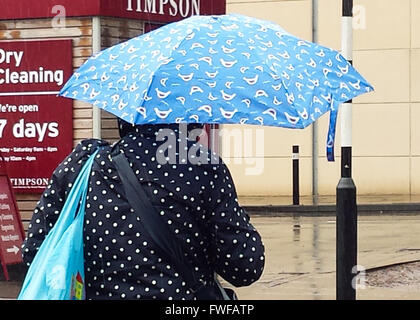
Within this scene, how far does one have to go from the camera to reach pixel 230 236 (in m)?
3.62

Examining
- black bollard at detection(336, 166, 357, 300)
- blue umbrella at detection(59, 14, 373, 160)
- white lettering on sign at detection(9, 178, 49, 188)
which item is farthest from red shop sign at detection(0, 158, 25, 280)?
blue umbrella at detection(59, 14, 373, 160)

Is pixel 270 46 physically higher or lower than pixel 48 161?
higher

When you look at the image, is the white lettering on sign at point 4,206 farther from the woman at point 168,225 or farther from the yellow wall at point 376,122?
the yellow wall at point 376,122

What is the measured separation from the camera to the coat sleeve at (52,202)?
3752 millimetres

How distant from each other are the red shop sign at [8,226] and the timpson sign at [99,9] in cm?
134

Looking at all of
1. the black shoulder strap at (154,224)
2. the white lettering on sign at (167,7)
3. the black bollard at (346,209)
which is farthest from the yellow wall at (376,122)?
the black shoulder strap at (154,224)

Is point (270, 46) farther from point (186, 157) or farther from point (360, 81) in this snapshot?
point (186, 157)

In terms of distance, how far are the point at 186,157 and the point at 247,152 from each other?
19616 mm

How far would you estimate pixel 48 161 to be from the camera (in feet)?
31.8

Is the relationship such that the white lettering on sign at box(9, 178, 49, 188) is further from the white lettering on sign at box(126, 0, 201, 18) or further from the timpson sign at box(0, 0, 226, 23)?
the white lettering on sign at box(126, 0, 201, 18)

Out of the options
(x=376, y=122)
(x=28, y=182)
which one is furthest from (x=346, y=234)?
(x=376, y=122)

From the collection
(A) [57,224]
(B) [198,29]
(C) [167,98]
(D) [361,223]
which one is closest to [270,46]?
→ (B) [198,29]

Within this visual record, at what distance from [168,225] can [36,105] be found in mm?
6181

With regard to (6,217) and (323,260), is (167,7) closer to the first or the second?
(6,217)
